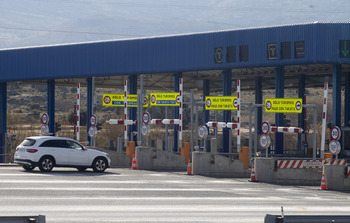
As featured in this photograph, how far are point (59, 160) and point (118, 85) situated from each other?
26.7 metres

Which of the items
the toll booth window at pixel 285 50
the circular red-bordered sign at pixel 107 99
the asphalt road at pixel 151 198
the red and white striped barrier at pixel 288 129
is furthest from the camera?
the circular red-bordered sign at pixel 107 99

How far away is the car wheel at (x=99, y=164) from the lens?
30016 mm

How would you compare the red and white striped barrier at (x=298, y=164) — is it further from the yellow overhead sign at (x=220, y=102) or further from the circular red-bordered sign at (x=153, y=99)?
the circular red-bordered sign at (x=153, y=99)

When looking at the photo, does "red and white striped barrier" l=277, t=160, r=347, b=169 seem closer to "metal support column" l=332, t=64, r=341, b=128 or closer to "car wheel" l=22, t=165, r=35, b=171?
"metal support column" l=332, t=64, r=341, b=128

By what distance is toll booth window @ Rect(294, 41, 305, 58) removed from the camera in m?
37.0

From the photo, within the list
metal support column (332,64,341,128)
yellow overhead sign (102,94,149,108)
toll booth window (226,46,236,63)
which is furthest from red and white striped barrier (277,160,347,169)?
toll booth window (226,46,236,63)

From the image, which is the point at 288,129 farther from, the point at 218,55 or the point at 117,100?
the point at 117,100

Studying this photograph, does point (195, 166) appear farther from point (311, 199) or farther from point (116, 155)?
point (311, 199)

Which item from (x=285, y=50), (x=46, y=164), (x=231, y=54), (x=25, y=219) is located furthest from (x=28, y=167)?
(x=25, y=219)

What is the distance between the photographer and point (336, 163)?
26547 millimetres

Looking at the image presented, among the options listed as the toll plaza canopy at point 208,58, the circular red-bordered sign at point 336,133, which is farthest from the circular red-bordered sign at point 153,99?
the circular red-bordered sign at point 336,133

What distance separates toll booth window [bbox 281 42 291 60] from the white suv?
1237cm

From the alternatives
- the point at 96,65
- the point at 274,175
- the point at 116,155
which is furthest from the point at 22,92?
the point at 274,175

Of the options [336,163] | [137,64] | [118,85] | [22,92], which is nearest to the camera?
[336,163]
